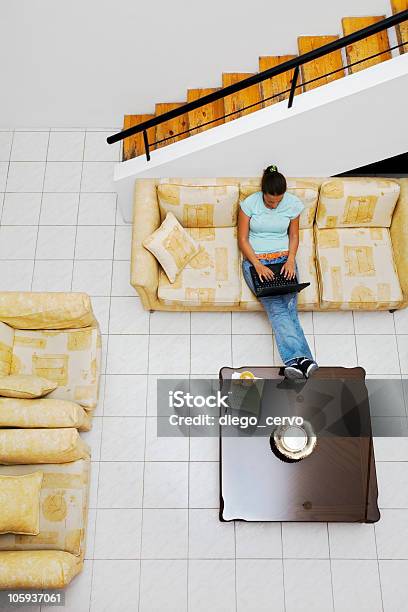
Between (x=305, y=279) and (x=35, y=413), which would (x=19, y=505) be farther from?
(x=305, y=279)

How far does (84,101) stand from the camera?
4.62m

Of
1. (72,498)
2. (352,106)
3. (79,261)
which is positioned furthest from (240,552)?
(352,106)

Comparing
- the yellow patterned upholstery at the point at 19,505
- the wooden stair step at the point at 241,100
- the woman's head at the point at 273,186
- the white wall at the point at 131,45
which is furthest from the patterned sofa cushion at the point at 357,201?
the yellow patterned upholstery at the point at 19,505

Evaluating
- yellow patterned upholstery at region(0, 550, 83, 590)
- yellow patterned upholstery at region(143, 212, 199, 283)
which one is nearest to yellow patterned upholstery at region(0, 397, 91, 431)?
yellow patterned upholstery at region(0, 550, 83, 590)

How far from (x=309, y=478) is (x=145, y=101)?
336 centimetres

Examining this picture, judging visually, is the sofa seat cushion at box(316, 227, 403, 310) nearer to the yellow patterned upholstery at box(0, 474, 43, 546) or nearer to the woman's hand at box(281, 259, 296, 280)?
the woman's hand at box(281, 259, 296, 280)

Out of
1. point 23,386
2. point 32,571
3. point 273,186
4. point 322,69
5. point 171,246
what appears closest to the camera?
point 32,571

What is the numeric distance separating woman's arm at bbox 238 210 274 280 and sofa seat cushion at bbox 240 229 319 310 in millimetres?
161

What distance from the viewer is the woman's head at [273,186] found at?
3.54m

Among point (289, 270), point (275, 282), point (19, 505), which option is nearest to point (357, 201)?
point (289, 270)

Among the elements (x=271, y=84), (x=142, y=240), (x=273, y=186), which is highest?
(x=271, y=84)

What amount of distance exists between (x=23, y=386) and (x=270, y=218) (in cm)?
202

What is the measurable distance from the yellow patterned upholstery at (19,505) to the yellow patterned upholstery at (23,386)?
0.48m

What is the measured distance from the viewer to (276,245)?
3.88m
